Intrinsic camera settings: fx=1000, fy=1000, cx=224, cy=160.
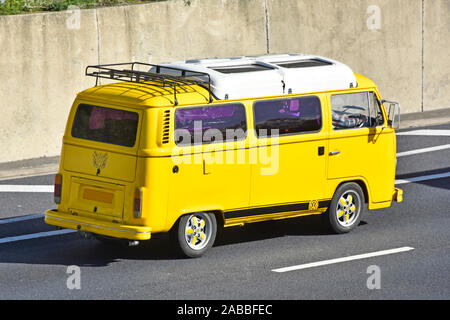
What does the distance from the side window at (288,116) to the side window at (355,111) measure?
0.93 feet

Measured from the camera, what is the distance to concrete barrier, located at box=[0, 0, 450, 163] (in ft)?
58.4

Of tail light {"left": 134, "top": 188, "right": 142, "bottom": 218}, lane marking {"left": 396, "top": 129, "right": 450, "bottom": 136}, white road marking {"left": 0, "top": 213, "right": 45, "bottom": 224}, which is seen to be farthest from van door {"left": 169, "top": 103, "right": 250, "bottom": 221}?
lane marking {"left": 396, "top": 129, "right": 450, "bottom": 136}

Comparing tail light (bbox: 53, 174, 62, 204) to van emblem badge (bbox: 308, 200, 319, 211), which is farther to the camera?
van emblem badge (bbox: 308, 200, 319, 211)

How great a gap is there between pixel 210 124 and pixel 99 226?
174 cm

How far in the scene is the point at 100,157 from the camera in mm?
11547

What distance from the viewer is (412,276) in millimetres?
11047

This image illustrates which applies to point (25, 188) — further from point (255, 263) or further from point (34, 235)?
point (255, 263)

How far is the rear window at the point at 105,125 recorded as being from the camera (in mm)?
11383

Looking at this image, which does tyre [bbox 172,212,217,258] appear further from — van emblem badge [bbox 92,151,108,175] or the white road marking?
the white road marking

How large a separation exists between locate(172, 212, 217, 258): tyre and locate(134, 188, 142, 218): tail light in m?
0.56

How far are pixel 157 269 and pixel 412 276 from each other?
112 inches

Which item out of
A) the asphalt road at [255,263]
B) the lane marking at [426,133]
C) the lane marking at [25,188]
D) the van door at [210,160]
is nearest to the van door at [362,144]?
the asphalt road at [255,263]

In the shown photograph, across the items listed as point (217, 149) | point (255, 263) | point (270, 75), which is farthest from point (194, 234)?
point (270, 75)

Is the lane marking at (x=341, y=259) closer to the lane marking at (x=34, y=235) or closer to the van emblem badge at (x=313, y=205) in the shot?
the van emblem badge at (x=313, y=205)
